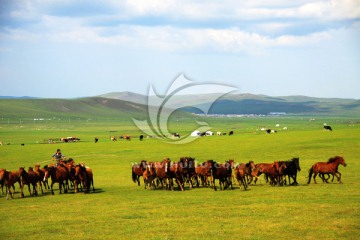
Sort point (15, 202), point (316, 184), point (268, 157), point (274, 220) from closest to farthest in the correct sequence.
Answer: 1. point (274, 220)
2. point (15, 202)
3. point (316, 184)
4. point (268, 157)

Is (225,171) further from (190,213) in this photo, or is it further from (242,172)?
(190,213)

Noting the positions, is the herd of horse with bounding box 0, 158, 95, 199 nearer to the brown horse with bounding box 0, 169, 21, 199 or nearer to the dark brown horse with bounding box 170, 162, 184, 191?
the brown horse with bounding box 0, 169, 21, 199

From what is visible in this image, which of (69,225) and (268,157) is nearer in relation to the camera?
(69,225)

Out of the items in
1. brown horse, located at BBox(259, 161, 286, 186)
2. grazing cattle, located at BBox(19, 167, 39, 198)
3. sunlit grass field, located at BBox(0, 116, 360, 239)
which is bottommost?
sunlit grass field, located at BBox(0, 116, 360, 239)

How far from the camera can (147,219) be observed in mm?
16359

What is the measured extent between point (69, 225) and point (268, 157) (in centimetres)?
A: 2702

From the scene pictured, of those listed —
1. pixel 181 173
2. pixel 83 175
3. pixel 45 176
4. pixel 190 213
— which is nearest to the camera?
pixel 190 213

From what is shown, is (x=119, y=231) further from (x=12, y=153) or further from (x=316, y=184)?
(x=12, y=153)

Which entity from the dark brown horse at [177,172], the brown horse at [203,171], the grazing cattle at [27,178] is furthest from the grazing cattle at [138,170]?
the grazing cattle at [27,178]

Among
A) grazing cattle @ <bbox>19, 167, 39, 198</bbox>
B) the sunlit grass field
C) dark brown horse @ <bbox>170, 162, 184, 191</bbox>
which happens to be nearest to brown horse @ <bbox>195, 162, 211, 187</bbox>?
the sunlit grass field

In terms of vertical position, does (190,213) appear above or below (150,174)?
below

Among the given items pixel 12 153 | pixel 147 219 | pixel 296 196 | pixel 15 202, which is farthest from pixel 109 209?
pixel 12 153

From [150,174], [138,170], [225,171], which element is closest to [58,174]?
[150,174]

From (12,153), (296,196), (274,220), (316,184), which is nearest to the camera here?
(274,220)
